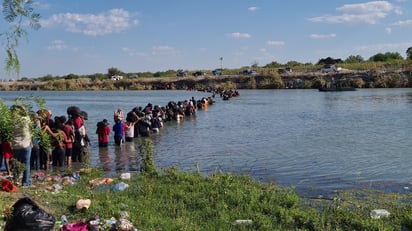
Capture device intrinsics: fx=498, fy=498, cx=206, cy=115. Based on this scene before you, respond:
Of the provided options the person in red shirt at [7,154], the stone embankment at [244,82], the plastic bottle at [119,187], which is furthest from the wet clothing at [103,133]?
the stone embankment at [244,82]

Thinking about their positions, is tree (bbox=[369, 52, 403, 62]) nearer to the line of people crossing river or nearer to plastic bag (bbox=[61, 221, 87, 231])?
the line of people crossing river

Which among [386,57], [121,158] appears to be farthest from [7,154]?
[386,57]

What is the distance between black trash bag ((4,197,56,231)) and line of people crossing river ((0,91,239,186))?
4.83ft

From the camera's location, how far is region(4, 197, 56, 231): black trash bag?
6117 millimetres

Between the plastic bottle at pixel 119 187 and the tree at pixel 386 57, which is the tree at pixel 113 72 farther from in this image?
the plastic bottle at pixel 119 187

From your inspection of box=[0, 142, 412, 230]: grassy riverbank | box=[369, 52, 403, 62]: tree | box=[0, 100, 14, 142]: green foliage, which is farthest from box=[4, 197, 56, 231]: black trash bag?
box=[369, 52, 403, 62]: tree

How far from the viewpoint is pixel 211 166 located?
14.5 metres

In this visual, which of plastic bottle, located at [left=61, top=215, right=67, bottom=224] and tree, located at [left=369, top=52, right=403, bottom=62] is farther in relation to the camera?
tree, located at [left=369, top=52, right=403, bottom=62]

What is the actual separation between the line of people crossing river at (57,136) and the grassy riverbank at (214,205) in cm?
97

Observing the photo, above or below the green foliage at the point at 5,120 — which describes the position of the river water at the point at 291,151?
below

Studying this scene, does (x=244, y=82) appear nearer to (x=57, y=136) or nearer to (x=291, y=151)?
(x=291, y=151)

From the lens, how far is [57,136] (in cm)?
1270

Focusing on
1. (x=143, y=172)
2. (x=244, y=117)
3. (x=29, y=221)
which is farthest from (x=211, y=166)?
(x=244, y=117)

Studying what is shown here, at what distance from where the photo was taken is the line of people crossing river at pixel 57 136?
865 centimetres
